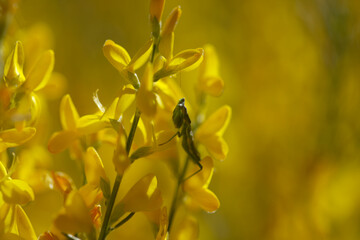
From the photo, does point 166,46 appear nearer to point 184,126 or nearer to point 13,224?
point 184,126

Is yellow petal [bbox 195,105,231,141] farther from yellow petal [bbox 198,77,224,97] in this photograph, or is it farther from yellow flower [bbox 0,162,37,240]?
yellow flower [bbox 0,162,37,240]

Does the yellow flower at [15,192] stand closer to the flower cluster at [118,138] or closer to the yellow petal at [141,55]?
the flower cluster at [118,138]

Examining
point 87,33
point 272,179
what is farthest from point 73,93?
point 272,179

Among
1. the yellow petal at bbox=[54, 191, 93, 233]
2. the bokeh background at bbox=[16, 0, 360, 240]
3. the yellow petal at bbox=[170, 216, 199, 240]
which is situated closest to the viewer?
the yellow petal at bbox=[54, 191, 93, 233]

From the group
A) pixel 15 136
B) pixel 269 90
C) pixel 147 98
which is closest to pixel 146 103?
pixel 147 98

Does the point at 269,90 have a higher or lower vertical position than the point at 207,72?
lower

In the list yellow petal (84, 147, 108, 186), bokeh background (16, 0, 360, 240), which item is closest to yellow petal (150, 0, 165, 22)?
yellow petal (84, 147, 108, 186)

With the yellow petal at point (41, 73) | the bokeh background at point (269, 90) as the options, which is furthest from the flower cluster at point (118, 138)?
the bokeh background at point (269, 90)
